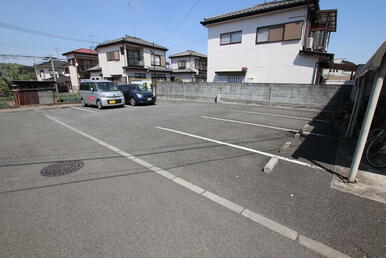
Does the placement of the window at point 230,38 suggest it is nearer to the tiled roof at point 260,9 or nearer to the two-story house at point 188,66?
the tiled roof at point 260,9

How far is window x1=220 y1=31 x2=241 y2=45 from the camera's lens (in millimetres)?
14575

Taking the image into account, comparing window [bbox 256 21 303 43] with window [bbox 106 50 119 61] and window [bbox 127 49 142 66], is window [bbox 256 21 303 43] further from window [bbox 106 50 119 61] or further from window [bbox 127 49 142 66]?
window [bbox 106 50 119 61]

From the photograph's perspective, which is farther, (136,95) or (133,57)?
(133,57)

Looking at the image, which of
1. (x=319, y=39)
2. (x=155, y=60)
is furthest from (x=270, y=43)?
(x=155, y=60)

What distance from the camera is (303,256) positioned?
172cm

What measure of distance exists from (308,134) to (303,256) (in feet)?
15.9

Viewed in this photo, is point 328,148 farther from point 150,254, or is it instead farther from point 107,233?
point 107,233

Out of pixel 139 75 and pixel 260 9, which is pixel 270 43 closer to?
pixel 260 9

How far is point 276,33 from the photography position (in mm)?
12672

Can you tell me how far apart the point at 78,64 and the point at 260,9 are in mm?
30571

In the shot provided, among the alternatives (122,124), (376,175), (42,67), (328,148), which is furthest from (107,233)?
(42,67)

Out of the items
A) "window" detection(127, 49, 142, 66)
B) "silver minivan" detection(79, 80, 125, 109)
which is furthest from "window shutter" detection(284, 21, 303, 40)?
"window" detection(127, 49, 142, 66)

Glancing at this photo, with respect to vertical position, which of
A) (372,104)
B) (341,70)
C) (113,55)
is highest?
(113,55)

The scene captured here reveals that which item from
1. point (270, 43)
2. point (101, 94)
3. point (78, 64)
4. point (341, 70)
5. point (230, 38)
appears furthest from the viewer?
point (78, 64)
